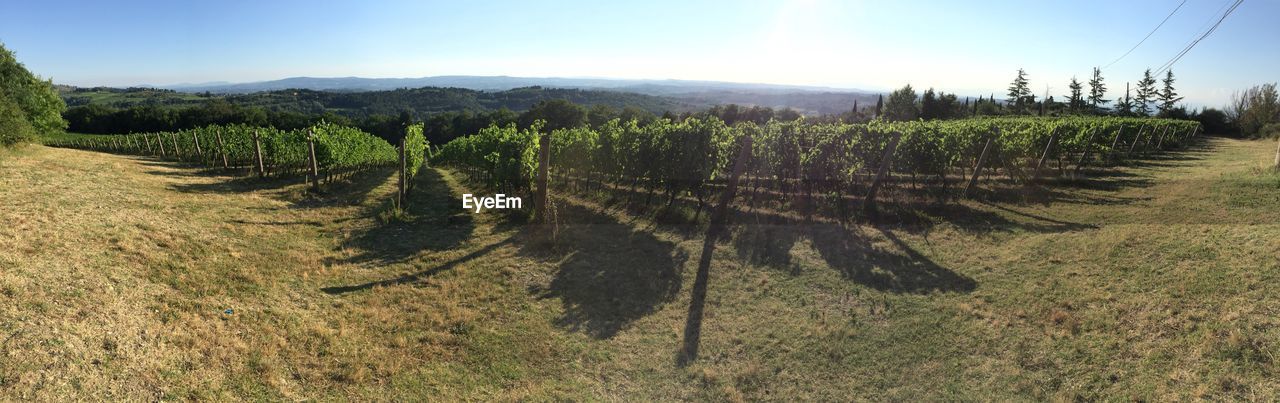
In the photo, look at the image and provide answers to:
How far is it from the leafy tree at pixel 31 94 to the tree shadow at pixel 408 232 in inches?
757

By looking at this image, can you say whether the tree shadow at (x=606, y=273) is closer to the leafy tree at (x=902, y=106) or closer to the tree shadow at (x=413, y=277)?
the tree shadow at (x=413, y=277)

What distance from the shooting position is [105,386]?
15.6ft

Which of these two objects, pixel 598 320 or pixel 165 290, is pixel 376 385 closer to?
pixel 598 320

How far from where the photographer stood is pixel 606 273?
10.4 metres

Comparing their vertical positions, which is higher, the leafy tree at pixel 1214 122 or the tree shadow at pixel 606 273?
the leafy tree at pixel 1214 122

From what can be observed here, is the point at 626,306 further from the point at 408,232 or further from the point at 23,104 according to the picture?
the point at 23,104

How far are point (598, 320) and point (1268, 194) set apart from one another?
56.6 feet

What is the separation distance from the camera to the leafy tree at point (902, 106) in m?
65.3

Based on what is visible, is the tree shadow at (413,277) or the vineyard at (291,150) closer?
the tree shadow at (413,277)

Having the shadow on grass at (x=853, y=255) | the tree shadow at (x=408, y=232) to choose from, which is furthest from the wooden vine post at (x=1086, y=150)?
the tree shadow at (x=408, y=232)

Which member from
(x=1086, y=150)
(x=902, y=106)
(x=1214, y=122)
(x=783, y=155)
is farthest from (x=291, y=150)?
(x=1214, y=122)

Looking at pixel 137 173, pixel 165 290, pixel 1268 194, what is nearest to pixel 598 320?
pixel 165 290

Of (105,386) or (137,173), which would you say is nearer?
(105,386)

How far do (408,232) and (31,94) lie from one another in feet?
79.4
